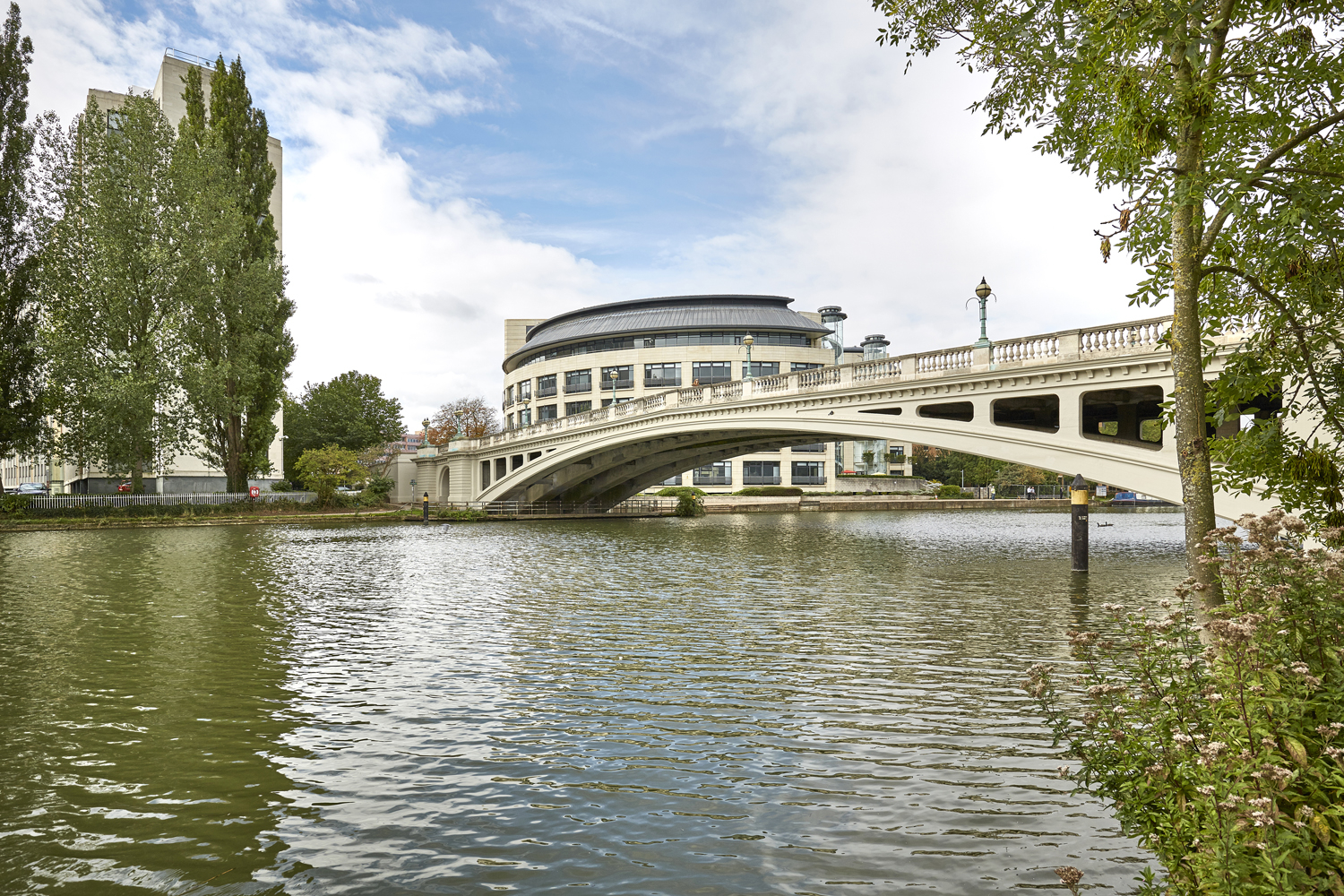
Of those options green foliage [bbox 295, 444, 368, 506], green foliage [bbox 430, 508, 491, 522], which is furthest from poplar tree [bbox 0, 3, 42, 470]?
green foliage [bbox 430, 508, 491, 522]

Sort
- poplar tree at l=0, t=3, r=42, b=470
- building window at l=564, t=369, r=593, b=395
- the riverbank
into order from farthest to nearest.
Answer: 1. building window at l=564, t=369, r=593, b=395
2. the riverbank
3. poplar tree at l=0, t=3, r=42, b=470

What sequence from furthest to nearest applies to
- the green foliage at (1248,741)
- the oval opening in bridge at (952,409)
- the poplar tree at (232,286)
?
1. the poplar tree at (232,286)
2. the oval opening in bridge at (952,409)
3. the green foliage at (1248,741)

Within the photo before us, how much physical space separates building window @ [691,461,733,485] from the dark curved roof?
14837mm

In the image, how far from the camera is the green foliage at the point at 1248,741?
11.1 ft

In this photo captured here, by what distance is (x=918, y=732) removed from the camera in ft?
24.7

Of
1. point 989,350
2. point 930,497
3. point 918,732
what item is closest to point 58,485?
point 989,350

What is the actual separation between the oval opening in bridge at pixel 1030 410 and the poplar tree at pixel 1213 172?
15728mm

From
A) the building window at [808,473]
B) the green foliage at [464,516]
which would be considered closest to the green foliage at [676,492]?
the building window at [808,473]

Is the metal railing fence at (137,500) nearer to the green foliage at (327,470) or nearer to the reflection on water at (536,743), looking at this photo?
the green foliage at (327,470)

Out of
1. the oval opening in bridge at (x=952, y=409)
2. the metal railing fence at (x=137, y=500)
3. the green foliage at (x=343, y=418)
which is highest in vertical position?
the green foliage at (x=343, y=418)

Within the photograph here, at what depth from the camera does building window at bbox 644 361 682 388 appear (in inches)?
3327

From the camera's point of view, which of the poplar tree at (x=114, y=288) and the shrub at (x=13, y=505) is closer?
the poplar tree at (x=114, y=288)

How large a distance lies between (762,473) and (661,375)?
50.0 ft

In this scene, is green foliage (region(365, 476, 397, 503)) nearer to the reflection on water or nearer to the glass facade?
the glass facade
